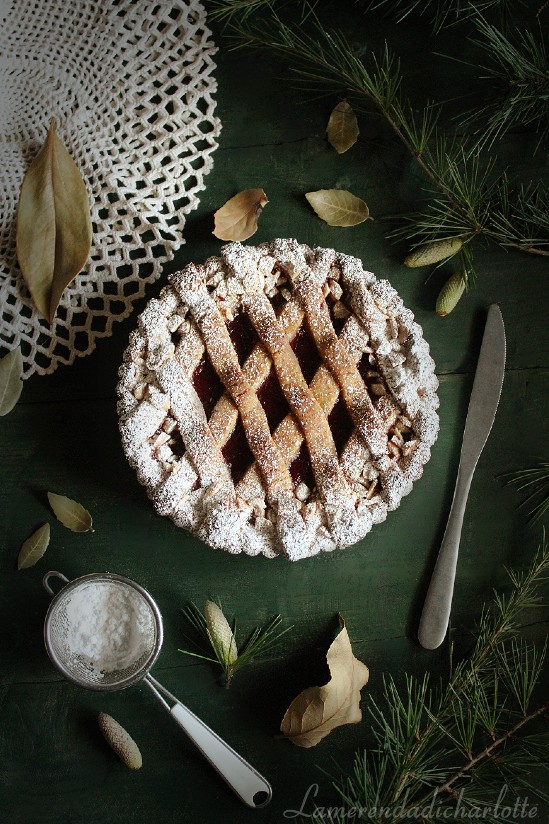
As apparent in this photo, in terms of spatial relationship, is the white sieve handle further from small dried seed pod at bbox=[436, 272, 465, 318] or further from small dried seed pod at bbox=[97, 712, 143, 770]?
small dried seed pod at bbox=[436, 272, 465, 318]

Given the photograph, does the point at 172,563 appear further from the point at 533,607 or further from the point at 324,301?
the point at 533,607

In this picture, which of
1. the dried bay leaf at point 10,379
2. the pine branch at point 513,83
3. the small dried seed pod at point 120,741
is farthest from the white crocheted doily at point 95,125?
the small dried seed pod at point 120,741

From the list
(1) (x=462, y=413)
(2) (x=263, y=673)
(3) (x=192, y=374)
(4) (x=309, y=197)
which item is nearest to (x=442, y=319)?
(1) (x=462, y=413)

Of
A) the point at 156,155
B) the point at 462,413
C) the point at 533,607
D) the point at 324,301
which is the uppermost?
the point at 156,155

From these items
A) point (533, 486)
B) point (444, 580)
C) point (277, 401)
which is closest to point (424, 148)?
point (277, 401)

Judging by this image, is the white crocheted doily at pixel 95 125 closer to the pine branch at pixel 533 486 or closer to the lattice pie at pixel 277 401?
the lattice pie at pixel 277 401

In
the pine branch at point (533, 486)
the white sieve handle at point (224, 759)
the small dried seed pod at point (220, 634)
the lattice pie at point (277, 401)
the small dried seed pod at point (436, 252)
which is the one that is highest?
the small dried seed pod at point (436, 252)

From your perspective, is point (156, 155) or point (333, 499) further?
point (156, 155)
